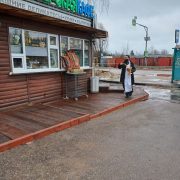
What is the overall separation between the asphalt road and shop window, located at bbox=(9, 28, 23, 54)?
3.14m

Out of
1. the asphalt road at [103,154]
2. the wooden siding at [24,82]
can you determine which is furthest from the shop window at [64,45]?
the asphalt road at [103,154]

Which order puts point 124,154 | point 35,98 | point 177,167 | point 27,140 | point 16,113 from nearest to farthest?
point 177,167 → point 124,154 → point 27,140 → point 16,113 → point 35,98

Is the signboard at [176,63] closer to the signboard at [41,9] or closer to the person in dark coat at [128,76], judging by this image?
the person in dark coat at [128,76]

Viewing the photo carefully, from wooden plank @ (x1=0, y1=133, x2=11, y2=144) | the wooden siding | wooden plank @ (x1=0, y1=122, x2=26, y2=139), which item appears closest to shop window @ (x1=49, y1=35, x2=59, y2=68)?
the wooden siding

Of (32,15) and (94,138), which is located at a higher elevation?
(32,15)

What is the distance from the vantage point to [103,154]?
4016 millimetres

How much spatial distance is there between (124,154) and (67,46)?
5.73 m

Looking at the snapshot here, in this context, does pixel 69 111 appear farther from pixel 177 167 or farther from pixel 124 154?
pixel 177 167

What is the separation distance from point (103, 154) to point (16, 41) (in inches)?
179

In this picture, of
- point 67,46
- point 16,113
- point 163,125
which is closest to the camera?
point 163,125

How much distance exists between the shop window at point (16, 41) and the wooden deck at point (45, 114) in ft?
5.76

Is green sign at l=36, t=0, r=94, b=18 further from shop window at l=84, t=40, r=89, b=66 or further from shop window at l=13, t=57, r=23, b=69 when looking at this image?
shop window at l=13, t=57, r=23, b=69

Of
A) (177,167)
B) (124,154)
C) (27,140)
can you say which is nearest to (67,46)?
(27,140)

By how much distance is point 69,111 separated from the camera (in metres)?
6.54
